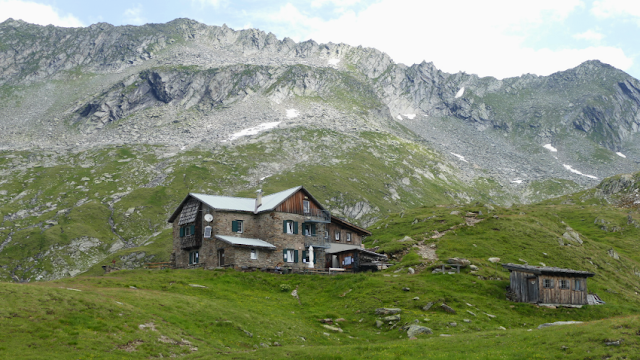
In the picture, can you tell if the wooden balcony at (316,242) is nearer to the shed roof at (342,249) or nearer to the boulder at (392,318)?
the shed roof at (342,249)

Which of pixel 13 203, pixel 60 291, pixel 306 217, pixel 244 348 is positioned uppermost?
pixel 13 203

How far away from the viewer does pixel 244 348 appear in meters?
36.4

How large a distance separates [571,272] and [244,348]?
38.1m

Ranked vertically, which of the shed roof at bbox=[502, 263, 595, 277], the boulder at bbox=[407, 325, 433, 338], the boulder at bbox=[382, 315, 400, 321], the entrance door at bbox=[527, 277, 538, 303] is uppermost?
the shed roof at bbox=[502, 263, 595, 277]

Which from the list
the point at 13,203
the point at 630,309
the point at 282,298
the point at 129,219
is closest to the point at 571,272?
the point at 630,309

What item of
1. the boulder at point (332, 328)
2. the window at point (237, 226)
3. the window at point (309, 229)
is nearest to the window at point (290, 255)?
the window at point (309, 229)

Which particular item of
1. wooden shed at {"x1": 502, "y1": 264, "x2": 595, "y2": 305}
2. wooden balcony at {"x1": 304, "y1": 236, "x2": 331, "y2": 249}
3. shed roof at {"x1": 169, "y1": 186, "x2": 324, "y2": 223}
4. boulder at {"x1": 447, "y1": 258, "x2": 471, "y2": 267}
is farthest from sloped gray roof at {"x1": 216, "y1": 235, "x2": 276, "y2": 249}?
wooden shed at {"x1": 502, "y1": 264, "x2": 595, "y2": 305}

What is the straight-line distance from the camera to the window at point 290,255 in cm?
6994

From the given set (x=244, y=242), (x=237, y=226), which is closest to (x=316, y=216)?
(x=237, y=226)

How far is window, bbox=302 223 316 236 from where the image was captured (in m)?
73.9

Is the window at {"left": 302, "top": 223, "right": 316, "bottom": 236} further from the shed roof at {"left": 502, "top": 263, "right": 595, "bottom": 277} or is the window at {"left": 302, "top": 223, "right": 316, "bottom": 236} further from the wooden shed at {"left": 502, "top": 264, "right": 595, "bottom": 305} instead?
the shed roof at {"left": 502, "top": 263, "right": 595, "bottom": 277}

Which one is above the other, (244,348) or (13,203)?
(13,203)

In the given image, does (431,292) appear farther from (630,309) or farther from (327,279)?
(630,309)

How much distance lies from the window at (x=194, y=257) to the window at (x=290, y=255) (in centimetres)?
1266
